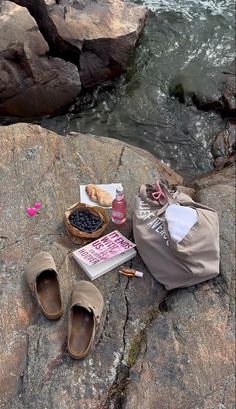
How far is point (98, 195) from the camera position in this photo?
188 inches

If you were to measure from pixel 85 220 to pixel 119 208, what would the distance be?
35 centimetres

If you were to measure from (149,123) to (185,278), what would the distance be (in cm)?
379

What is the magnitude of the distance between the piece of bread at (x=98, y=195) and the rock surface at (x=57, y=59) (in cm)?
265

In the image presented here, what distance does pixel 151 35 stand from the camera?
8703mm

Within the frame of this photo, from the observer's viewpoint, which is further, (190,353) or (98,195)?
(98,195)

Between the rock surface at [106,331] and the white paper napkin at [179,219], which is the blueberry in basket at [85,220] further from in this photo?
the white paper napkin at [179,219]

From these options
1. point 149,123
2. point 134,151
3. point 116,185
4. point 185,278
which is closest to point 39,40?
point 149,123

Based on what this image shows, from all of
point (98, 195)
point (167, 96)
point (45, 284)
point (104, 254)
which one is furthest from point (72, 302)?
point (167, 96)

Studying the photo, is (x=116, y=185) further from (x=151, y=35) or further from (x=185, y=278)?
(x=151, y=35)

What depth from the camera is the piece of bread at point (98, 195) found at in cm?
475

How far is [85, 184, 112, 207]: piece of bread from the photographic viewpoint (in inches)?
187

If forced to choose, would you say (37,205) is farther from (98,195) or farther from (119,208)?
(119,208)

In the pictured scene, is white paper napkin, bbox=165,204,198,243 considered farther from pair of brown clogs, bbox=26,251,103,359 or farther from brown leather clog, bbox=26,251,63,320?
brown leather clog, bbox=26,251,63,320

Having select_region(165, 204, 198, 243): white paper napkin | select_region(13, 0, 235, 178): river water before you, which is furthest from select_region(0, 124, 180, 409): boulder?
select_region(13, 0, 235, 178): river water
